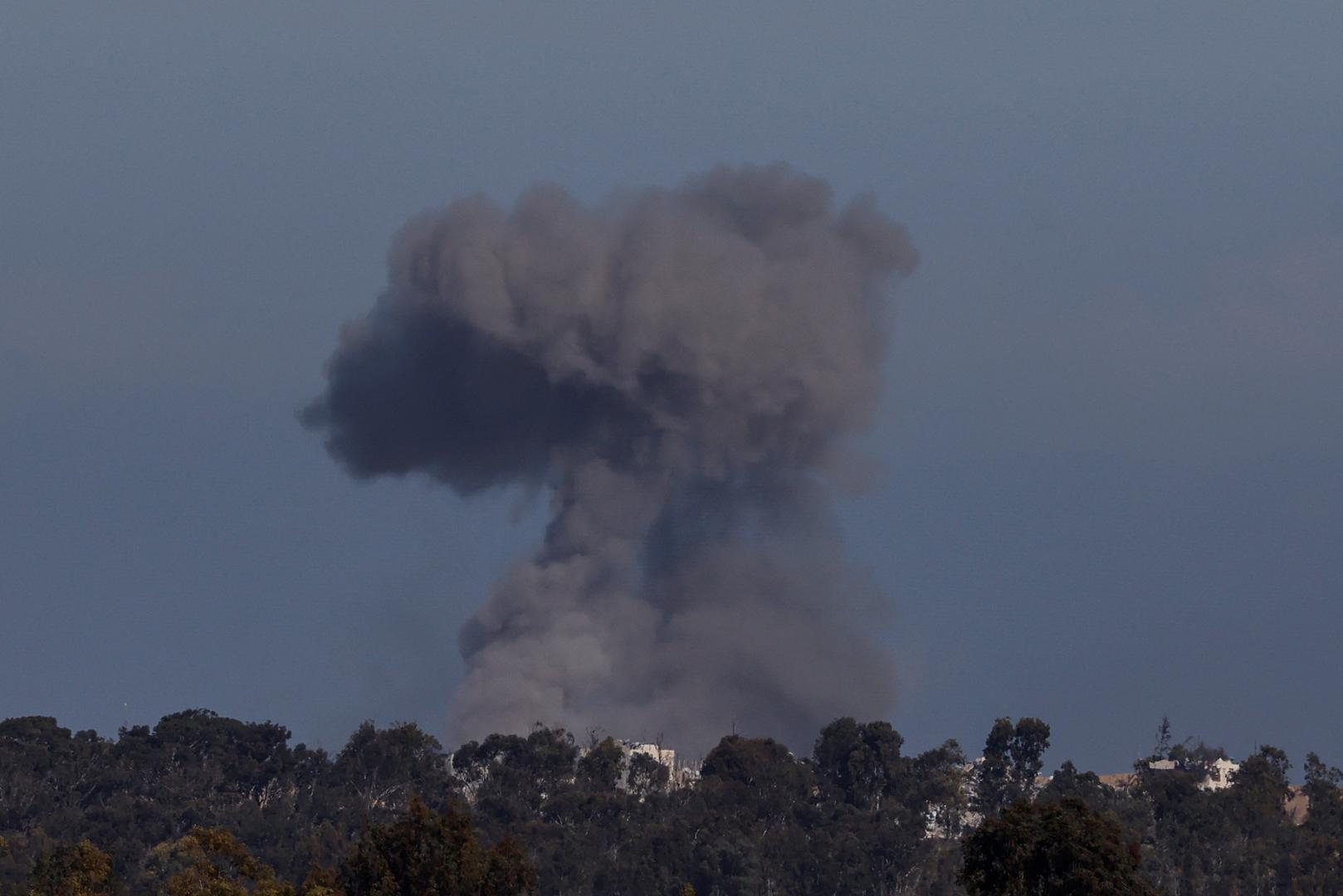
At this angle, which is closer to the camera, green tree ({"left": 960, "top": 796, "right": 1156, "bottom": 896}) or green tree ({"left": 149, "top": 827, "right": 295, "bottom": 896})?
green tree ({"left": 960, "top": 796, "right": 1156, "bottom": 896})

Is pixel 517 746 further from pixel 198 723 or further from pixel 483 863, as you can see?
pixel 483 863

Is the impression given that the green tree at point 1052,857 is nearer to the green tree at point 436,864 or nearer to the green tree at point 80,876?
the green tree at point 436,864

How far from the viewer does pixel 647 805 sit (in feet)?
286

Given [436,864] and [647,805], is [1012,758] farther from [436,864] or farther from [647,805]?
[436,864]

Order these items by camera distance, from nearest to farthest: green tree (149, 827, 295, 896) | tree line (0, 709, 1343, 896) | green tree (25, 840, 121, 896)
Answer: green tree (149, 827, 295, 896) → green tree (25, 840, 121, 896) → tree line (0, 709, 1343, 896)

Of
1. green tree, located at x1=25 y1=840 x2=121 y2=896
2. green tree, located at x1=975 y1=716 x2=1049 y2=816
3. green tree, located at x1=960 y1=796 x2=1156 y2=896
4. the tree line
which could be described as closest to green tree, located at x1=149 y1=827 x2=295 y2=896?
green tree, located at x1=25 y1=840 x2=121 y2=896

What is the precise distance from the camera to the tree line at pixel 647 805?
253 ft

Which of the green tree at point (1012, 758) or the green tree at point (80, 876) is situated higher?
the green tree at point (1012, 758)

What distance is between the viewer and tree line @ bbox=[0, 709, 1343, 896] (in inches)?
3034

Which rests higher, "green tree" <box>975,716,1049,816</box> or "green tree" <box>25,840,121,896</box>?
"green tree" <box>975,716,1049,816</box>

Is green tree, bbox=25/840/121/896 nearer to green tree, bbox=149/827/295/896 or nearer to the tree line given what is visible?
green tree, bbox=149/827/295/896

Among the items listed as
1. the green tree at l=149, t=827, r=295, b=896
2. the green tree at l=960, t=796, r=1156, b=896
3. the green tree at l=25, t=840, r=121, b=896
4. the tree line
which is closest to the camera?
the green tree at l=960, t=796, r=1156, b=896

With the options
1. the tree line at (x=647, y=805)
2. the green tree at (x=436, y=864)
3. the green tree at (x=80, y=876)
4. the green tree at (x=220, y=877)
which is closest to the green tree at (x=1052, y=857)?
the green tree at (x=436, y=864)

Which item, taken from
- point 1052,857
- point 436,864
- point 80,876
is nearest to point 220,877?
point 80,876
